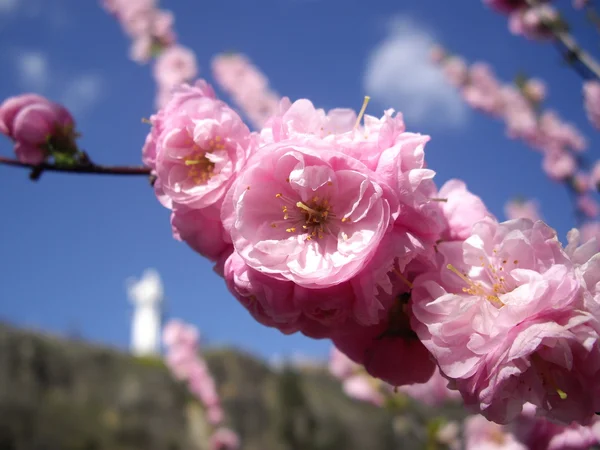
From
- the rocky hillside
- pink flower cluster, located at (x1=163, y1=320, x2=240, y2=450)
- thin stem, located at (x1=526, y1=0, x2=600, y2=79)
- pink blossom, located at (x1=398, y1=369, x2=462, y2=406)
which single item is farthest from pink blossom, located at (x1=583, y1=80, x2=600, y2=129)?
the rocky hillside

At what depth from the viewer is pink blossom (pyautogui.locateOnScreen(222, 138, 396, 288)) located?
2.49ft

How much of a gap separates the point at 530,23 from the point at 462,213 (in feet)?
9.19

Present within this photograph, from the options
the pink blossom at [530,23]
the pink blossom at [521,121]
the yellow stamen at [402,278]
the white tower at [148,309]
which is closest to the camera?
the yellow stamen at [402,278]

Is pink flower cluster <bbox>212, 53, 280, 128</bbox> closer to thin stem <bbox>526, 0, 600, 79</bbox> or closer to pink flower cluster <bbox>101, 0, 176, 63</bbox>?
pink flower cluster <bbox>101, 0, 176, 63</bbox>

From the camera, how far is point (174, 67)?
4.63 m

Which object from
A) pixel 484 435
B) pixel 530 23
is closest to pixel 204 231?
pixel 484 435

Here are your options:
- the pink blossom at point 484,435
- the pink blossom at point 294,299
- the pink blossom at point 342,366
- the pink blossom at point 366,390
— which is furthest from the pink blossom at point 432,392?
the pink blossom at point 294,299

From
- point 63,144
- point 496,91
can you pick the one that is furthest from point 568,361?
point 496,91

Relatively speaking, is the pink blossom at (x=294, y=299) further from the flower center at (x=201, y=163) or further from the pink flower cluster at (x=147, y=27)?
the pink flower cluster at (x=147, y=27)

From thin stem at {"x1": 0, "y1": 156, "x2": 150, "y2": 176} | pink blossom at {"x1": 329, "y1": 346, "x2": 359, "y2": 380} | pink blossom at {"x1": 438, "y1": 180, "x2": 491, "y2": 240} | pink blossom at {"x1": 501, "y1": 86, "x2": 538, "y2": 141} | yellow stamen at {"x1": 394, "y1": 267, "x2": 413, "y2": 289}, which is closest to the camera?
yellow stamen at {"x1": 394, "y1": 267, "x2": 413, "y2": 289}

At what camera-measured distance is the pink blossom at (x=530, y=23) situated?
313 cm

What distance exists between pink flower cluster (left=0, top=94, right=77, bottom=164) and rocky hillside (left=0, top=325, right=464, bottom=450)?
8258 millimetres

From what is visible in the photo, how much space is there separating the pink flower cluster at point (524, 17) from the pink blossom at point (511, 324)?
2.85 meters

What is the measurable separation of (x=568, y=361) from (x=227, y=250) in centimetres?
57
